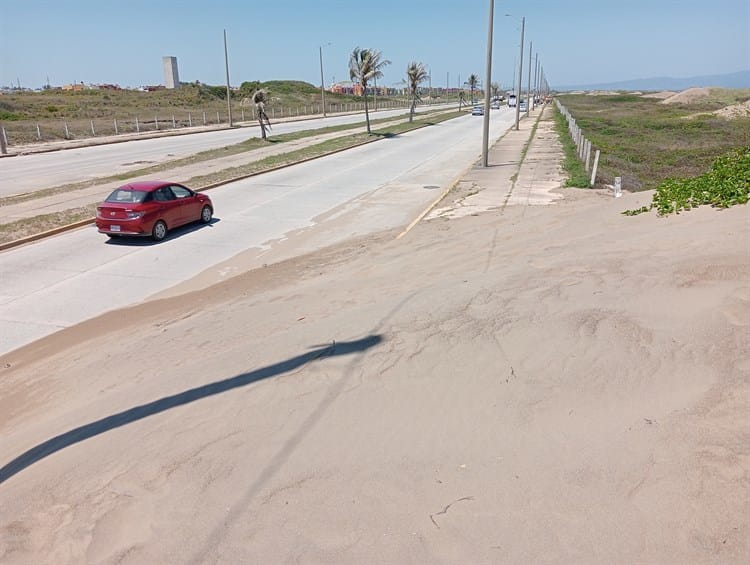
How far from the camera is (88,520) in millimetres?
4617

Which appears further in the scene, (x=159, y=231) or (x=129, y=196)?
(x=159, y=231)

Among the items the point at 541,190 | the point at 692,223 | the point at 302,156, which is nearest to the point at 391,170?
the point at 302,156

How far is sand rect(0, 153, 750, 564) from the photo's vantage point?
413 cm

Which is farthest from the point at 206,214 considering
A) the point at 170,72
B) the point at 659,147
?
the point at 170,72

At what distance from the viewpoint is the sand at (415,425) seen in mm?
4129

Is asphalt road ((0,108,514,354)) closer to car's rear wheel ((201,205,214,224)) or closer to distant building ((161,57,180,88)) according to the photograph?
car's rear wheel ((201,205,214,224))

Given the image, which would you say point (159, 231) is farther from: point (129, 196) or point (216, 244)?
point (216, 244)

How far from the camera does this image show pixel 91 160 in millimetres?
33531

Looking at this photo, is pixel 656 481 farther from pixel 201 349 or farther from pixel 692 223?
pixel 692 223

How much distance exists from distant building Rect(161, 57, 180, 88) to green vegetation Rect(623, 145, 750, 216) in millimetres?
107022

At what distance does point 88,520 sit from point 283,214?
14500 mm

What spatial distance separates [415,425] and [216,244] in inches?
430

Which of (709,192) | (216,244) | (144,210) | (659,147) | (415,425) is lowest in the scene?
(216,244)

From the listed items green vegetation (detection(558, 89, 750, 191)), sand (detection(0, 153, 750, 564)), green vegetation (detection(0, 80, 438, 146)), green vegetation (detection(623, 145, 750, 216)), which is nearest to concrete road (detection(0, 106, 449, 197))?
green vegetation (detection(0, 80, 438, 146))
